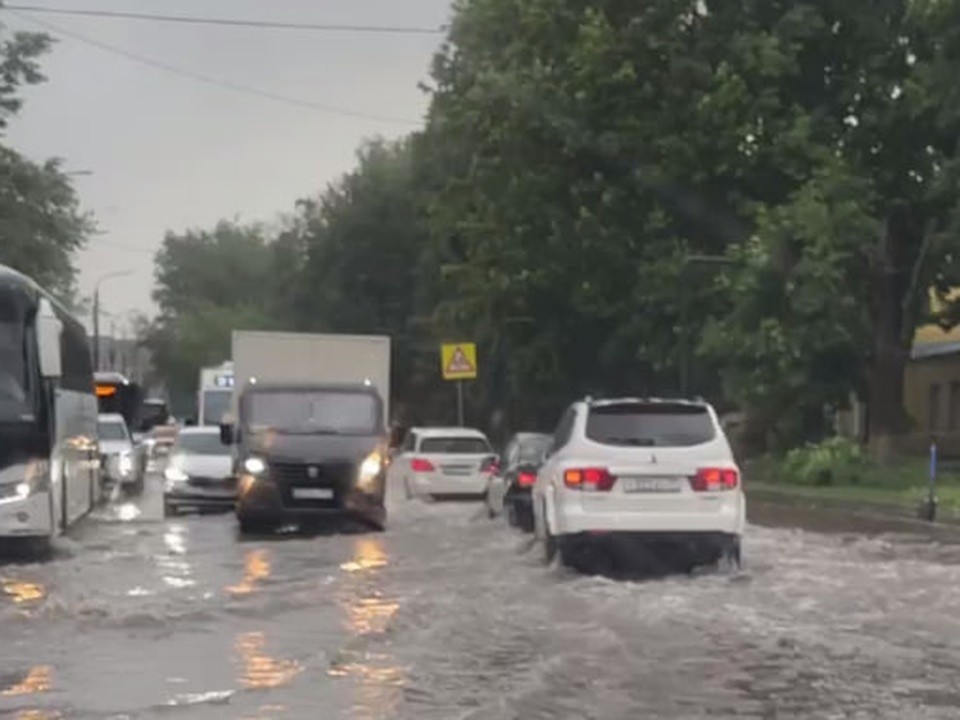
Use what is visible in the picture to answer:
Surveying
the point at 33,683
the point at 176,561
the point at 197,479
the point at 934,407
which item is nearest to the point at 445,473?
the point at 197,479

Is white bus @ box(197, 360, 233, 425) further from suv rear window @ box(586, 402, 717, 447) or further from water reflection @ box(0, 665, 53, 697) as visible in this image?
water reflection @ box(0, 665, 53, 697)

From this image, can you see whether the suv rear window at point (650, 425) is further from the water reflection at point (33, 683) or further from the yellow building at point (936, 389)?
the yellow building at point (936, 389)

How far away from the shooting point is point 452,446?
1473 inches

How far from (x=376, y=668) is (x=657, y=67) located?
30250 mm

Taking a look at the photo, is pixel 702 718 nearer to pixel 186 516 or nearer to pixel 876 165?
pixel 186 516

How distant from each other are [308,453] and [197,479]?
21.3 feet

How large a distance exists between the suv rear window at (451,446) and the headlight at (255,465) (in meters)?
10.9

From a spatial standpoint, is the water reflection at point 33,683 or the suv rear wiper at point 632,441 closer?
the water reflection at point 33,683

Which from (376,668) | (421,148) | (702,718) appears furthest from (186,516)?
(421,148)

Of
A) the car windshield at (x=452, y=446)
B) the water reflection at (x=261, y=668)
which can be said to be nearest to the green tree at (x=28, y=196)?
the car windshield at (x=452, y=446)

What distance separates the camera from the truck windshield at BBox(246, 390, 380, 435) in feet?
88.8

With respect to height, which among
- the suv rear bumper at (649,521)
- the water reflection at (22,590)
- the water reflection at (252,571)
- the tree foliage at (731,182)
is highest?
the tree foliage at (731,182)

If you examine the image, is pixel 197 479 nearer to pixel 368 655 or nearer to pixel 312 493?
pixel 312 493

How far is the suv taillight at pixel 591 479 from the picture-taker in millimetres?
18828
